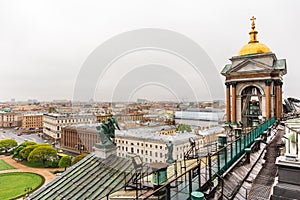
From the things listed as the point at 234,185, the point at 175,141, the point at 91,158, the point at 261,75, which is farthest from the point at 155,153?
the point at 234,185

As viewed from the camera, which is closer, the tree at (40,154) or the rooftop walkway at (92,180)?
the rooftop walkway at (92,180)

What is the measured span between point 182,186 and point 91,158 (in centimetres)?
662

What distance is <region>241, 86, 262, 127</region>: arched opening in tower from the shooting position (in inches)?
837

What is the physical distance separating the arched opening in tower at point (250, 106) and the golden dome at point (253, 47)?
12.6ft

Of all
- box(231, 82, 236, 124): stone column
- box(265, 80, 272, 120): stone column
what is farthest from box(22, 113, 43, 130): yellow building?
box(265, 80, 272, 120): stone column

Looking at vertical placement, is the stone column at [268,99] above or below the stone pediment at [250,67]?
below

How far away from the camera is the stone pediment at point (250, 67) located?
19047 mm

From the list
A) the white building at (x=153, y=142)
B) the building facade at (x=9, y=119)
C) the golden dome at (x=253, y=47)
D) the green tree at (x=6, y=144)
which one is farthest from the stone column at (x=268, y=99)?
the building facade at (x=9, y=119)

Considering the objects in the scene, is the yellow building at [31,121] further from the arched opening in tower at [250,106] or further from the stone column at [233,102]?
the arched opening in tower at [250,106]

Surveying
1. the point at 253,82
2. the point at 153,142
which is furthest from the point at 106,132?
the point at 153,142

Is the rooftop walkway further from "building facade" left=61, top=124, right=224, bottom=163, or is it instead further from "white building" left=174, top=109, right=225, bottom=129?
"white building" left=174, top=109, right=225, bottom=129

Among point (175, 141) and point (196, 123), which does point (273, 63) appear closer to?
point (175, 141)

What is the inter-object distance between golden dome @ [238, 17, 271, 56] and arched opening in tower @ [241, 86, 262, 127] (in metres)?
3.85

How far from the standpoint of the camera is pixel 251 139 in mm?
10133
